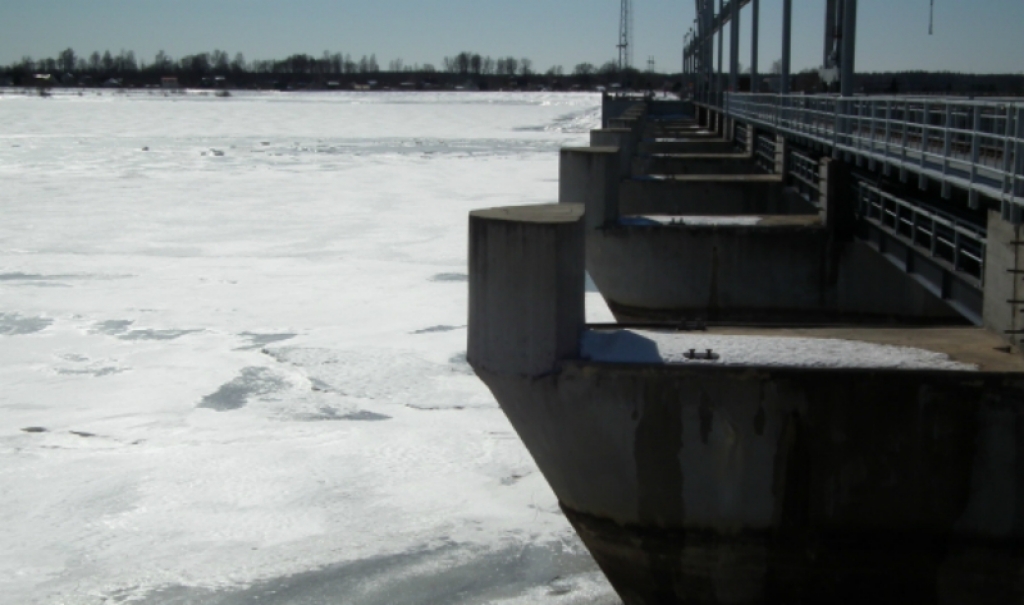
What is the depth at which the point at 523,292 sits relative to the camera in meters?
7.15

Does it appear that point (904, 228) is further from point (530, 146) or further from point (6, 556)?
point (530, 146)

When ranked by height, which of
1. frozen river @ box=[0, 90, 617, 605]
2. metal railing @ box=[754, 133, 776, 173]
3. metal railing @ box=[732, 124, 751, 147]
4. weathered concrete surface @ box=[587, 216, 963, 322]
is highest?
metal railing @ box=[732, 124, 751, 147]

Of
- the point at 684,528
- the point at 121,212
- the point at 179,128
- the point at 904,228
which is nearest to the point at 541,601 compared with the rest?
the point at 684,528

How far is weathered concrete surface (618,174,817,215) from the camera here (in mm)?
19172

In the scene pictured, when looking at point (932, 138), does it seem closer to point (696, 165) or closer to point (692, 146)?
point (696, 165)

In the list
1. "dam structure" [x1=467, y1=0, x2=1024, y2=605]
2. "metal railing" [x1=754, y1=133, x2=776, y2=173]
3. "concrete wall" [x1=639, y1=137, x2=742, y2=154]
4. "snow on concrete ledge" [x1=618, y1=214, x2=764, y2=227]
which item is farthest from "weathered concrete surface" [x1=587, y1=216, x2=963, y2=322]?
"concrete wall" [x1=639, y1=137, x2=742, y2=154]

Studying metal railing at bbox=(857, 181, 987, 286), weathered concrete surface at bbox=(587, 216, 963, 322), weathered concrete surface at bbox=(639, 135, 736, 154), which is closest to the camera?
metal railing at bbox=(857, 181, 987, 286)

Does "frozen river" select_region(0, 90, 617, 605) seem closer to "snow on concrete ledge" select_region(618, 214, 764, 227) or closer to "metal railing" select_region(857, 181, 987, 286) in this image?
"snow on concrete ledge" select_region(618, 214, 764, 227)

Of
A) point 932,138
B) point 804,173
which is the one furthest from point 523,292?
point 804,173

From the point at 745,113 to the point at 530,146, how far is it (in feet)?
74.0

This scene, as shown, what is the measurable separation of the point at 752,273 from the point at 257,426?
245 inches

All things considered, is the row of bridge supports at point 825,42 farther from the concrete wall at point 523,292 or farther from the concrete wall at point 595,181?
the concrete wall at point 523,292

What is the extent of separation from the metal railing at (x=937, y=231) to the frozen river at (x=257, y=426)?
381 cm

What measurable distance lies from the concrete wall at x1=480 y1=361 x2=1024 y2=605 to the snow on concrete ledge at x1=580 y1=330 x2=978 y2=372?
15 centimetres
